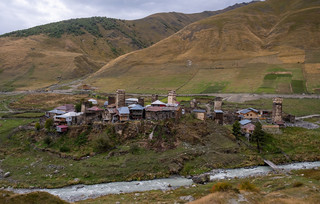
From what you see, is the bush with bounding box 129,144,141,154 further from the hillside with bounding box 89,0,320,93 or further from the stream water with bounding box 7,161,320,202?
the hillside with bounding box 89,0,320,93

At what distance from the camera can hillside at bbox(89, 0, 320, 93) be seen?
114 m

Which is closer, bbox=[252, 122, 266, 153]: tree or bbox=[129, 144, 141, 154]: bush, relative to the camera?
bbox=[129, 144, 141, 154]: bush

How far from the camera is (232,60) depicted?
482 feet

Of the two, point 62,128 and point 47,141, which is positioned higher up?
point 62,128

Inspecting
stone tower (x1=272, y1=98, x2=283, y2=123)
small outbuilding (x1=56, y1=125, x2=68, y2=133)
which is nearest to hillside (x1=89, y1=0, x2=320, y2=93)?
stone tower (x1=272, y1=98, x2=283, y2=123)

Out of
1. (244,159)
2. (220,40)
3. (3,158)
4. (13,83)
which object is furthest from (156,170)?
(220,40)

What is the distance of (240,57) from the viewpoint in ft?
488

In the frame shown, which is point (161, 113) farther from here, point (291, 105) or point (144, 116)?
point (291, 105)

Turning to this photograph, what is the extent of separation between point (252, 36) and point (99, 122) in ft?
507

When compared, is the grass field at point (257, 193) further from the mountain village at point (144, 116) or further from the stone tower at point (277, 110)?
the stone tower at point (277, 110)

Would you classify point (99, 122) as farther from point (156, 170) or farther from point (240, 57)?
point (240, 57)

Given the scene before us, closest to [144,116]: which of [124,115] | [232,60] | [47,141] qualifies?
[124,115]

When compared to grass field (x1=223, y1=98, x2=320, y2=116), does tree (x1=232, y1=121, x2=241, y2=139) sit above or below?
below

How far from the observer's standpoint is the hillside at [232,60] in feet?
376
